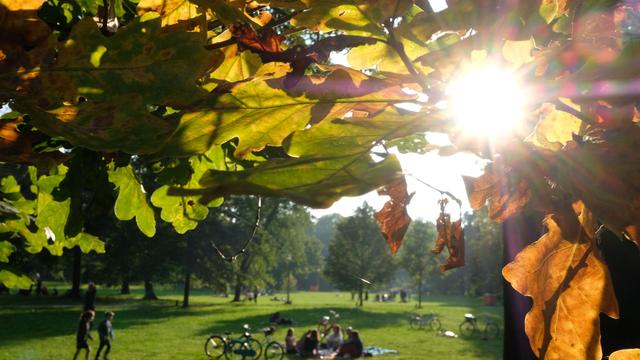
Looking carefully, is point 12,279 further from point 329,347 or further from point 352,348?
point 329,347

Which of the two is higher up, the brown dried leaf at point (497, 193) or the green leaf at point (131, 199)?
the green leaf at point (131, 199)

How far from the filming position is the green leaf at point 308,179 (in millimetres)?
543

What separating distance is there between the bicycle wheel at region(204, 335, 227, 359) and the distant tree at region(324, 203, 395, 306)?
24683 millimetres

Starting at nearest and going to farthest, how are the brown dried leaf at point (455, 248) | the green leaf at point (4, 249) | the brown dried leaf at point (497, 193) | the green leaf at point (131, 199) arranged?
the brown dried leaf at point (497, 193) < the brown dried leaf at point (455, 248) < the green leaf at point (131, 199) < the green leaf at point (4, 249)

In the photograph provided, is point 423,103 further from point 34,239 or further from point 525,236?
point 34,239

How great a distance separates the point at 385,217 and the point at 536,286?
14.1 inches

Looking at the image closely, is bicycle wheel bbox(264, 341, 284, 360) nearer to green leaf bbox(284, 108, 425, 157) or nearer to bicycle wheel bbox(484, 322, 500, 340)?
bicycle wheel bbox(484, 322, 500, 340)

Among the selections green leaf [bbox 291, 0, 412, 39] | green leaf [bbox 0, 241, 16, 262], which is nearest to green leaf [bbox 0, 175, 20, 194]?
green leaf [bbox 0, 241, 16, 262]

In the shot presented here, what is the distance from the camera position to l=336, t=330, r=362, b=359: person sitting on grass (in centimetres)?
1806

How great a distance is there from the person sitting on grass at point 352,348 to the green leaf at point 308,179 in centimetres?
1841

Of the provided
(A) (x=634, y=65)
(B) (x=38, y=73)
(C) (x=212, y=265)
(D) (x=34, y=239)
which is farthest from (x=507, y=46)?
(C) (x=212, y=265)

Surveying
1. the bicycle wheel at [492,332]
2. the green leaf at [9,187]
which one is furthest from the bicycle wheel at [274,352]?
the green leaf at [9,187]

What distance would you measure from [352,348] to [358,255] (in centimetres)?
2777

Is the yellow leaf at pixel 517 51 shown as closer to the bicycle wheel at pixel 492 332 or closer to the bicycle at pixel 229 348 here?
the bicycle at pixel 229 348
